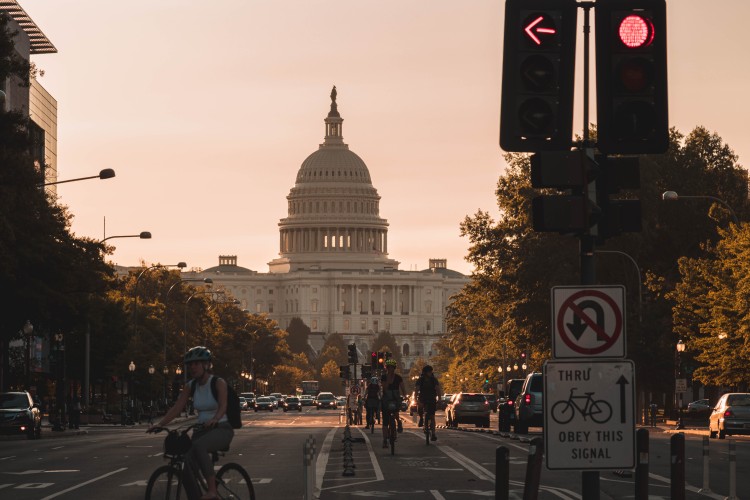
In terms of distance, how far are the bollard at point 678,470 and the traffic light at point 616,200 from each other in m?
3.41

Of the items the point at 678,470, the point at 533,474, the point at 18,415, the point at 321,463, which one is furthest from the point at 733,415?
the point at 533,474

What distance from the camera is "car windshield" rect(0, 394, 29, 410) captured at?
5531 cm

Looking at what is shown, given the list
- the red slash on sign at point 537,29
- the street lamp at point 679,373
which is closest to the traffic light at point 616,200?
the red slash on sign at point 537,29

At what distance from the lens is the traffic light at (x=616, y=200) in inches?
555

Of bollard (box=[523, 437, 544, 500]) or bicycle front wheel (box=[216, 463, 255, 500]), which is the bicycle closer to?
bicycle front wheel (box=[216, 463, 255, 500])

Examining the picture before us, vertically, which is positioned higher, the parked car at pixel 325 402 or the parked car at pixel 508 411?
the parked car at pixel 508 411

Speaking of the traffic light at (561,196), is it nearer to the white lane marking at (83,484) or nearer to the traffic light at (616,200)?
the traffic light at (616,200)

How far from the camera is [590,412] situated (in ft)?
43.4

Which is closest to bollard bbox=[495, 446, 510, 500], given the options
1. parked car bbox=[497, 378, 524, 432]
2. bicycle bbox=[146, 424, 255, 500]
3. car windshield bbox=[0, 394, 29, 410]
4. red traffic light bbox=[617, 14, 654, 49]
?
red traffic light bbox=[617, 14, 654, 49]

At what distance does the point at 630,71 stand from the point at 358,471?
1737 centimetres

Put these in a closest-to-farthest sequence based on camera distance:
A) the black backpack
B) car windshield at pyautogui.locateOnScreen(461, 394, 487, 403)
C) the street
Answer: the black backpack, the street, car windshield at pyautogui.locateOnScreen(461, 394, 487, 403)

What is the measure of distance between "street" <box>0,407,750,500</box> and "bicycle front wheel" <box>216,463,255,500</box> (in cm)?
605

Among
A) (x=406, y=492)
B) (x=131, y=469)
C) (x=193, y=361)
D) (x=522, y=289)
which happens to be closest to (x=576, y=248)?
(x=522, y=289)

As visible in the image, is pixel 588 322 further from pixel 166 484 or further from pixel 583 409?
pixel 166 484
